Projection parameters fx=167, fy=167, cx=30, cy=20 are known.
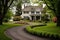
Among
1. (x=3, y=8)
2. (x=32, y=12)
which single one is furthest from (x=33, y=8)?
(x=3, y=8)

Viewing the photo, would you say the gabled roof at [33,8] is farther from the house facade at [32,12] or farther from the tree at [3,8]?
the tree at [3,8]

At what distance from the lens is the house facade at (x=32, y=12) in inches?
3050

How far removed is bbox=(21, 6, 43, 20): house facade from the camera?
77.5m

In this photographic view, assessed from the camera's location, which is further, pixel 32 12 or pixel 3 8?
pixel 32 12

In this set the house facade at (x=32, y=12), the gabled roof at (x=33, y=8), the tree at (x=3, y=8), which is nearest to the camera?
the tree at (x=3, y=8)

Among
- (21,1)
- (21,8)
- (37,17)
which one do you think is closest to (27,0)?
(21,1)

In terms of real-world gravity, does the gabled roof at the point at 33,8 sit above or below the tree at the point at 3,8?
below

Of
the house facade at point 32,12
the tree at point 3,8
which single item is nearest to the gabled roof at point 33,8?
the house facade at point 32,12

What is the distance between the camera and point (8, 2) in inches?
1644

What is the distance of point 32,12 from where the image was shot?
80.1m

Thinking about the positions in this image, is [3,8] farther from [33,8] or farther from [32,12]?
[32,12]

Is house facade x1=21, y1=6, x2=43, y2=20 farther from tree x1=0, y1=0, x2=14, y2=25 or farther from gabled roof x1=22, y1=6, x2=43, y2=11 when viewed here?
tree x1=0, y1=0, x2=14, y2=25

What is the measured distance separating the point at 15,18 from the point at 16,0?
28090 millimetres

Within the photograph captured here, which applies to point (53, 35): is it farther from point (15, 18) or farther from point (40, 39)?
point (15, 18)
